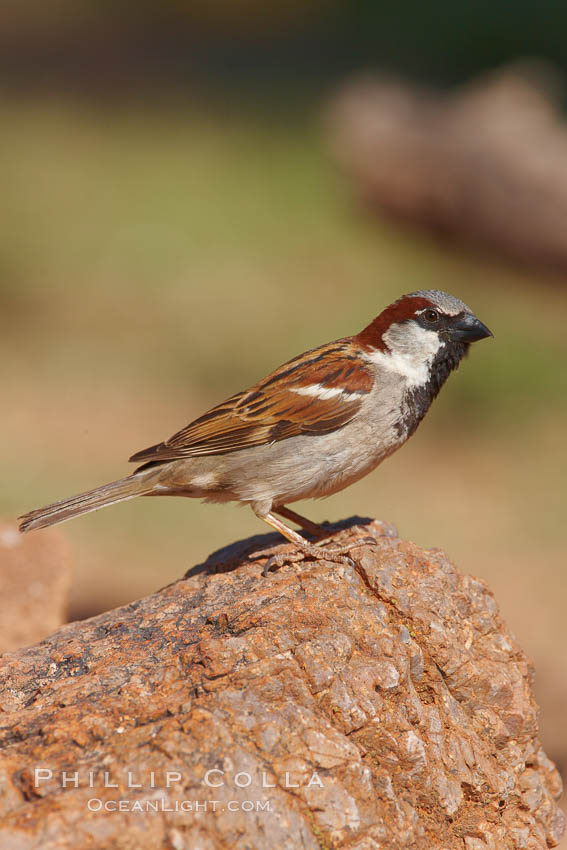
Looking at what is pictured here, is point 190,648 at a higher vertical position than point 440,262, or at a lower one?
lower

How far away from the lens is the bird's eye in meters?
4.71

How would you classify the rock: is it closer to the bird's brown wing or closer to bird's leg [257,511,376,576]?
the bird's brown wing

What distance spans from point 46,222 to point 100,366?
4.19 m

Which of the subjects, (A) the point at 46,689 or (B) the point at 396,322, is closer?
(A) the point at 46,689

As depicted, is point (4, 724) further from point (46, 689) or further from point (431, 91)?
point (431, 91)

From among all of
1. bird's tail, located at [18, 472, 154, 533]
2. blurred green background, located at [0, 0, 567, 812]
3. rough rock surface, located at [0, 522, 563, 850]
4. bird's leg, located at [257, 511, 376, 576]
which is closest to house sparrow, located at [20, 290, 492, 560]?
bird's tail, located at [18, 472, 154, 533]

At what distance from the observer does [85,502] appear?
460 cm

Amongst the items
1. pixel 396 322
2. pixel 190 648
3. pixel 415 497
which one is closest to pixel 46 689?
pixel 190 648

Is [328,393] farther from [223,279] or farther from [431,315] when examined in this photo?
[223,279]

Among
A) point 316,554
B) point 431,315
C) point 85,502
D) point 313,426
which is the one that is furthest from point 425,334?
point 85,502

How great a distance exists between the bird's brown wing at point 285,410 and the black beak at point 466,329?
1.49 feet

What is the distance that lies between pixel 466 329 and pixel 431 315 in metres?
0.19

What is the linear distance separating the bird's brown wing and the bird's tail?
0.12 metres

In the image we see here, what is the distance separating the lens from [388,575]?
12.1 ft
